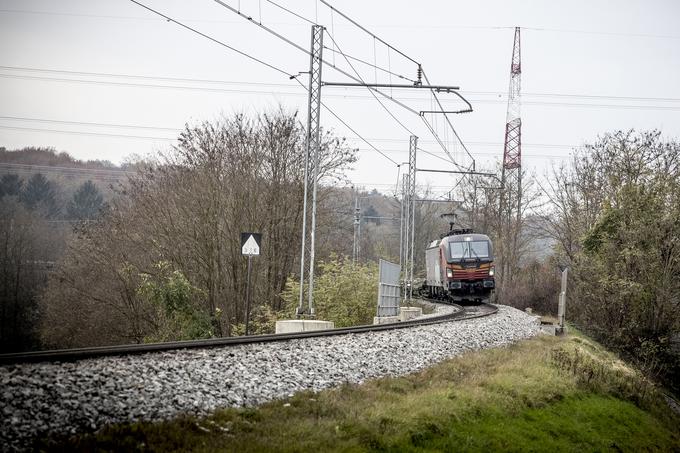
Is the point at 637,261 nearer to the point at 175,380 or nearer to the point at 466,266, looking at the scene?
the point at 466,266

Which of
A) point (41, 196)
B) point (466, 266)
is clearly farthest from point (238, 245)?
point (41, 196)

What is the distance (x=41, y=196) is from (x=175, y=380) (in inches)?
1853

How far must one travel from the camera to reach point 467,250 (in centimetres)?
3675

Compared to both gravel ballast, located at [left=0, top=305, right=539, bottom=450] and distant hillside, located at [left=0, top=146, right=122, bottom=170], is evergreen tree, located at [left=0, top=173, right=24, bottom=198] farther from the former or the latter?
gravel ballast, located at [left=0, top=305, right=539, bottom=450]

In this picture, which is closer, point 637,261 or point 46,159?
point 637,261

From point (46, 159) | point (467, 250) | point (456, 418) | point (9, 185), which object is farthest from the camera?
point (46, 159)

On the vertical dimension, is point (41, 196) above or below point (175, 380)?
above

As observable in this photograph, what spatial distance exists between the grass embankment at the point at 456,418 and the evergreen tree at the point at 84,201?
44.4m

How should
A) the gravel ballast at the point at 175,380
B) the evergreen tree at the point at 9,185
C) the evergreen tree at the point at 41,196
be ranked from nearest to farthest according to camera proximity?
the gravel ballast at the point at 175,380, the evergreen tree at the point at 9,185, the evergreen tree at the point at 41,196

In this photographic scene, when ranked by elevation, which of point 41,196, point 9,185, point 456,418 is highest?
point 9,185

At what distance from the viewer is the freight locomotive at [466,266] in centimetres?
3659

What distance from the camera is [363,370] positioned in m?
11.1

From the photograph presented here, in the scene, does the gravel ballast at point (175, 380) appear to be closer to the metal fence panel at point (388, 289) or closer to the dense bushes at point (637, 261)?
the metal fence panel at point (388, 289)

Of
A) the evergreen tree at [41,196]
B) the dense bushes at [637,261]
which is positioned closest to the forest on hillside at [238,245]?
the dense bushes at [637,261]
